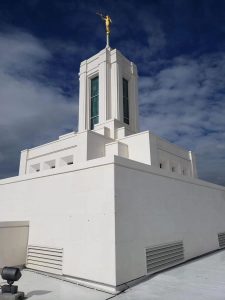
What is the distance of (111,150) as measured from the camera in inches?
637

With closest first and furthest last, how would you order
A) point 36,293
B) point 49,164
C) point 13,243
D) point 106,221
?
point 36,293 → point 106,221 → point 13,243 → point 49,164

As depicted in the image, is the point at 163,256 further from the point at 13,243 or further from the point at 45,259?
the point at 13,243

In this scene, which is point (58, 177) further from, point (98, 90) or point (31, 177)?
point (98, 90)

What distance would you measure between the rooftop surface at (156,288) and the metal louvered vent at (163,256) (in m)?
0.23

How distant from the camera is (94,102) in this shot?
24.0 m

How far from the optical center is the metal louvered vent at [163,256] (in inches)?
244

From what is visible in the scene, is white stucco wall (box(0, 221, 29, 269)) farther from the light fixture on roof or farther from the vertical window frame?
the vertical window frame

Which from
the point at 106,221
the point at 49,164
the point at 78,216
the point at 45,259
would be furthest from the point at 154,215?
the point at 49,164

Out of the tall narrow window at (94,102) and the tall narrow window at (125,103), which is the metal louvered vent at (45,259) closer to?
the tall narrow window at (94,102)

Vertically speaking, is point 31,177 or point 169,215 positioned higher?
point 31,177

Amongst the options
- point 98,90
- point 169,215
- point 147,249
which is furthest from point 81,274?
point 98,90

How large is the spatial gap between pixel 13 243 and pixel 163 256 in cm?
433

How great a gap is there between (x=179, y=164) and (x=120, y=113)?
7.14m

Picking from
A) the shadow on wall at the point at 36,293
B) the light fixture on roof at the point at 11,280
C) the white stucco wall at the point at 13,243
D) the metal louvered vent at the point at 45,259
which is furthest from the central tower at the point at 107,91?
the light fixture on roof at the point at 11,280
